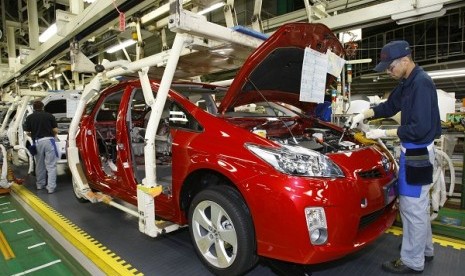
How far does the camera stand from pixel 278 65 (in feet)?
8.96

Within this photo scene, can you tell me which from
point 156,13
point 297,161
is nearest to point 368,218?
point 297,161

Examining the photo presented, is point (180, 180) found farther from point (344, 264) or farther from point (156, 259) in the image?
point (344, 264)

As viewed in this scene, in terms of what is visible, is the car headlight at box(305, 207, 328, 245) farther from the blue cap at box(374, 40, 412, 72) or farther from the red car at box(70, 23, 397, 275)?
the blue cap at box(374, 40, 412, 72)

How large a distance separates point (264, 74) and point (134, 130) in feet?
7.35

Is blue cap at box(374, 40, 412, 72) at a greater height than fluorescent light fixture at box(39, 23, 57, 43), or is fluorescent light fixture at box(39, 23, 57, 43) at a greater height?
fluorescent light fixture at box(39, 23, 57, 43)

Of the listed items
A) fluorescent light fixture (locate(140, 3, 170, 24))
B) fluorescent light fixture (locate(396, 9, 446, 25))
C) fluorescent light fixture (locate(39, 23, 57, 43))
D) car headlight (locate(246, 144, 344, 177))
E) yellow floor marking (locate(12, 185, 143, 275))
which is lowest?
yellow floor marking (locate(12, 185, 143, 275))

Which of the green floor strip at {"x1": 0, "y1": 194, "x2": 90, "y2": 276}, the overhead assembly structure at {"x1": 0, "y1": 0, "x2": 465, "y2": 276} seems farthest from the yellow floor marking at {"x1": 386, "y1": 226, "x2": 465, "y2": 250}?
the green floor strip at {"x1": 0, "y1": 194, "x2": 90, "y2": 276}

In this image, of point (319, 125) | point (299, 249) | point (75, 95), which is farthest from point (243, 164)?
point (75, 95)

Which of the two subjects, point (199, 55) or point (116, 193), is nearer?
point (199, 55)

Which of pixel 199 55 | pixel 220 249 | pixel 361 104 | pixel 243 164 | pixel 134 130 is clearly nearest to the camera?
pixel 243 164

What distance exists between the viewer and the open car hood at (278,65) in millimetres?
2309

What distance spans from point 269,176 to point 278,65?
1.23 metres

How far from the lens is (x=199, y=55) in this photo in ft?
10.2

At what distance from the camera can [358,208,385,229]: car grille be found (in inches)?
82.9
